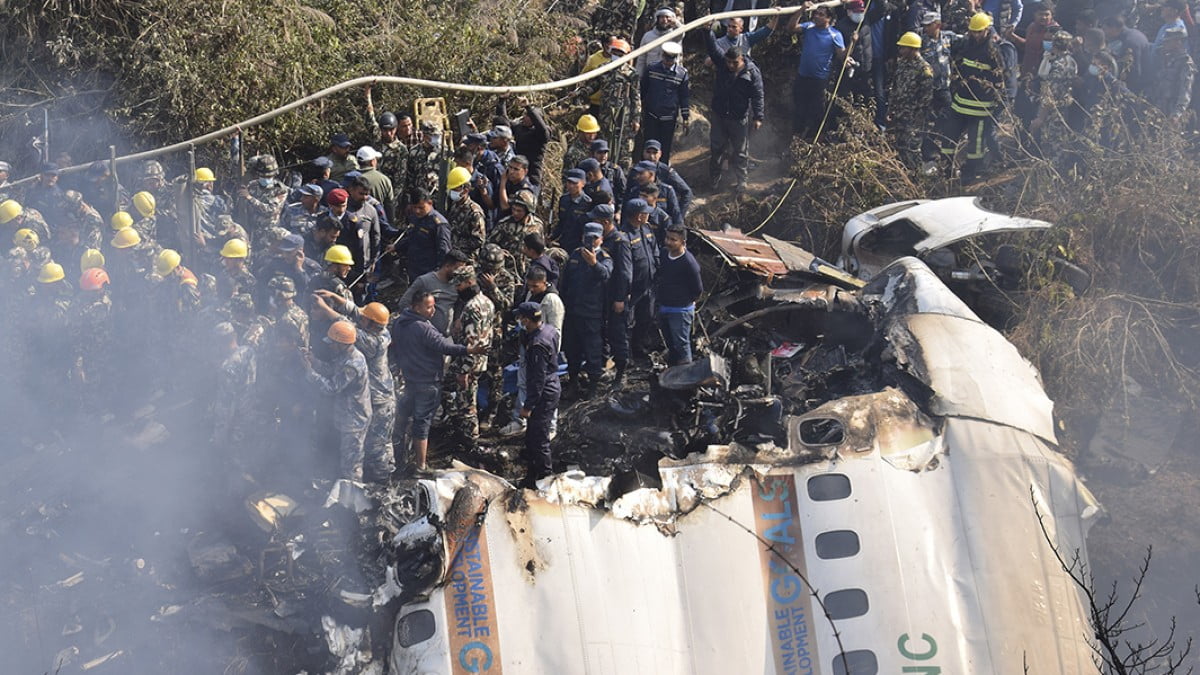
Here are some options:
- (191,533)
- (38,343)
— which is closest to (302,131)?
(38,343)

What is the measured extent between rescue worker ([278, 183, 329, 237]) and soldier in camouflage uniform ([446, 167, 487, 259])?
112 centimetres

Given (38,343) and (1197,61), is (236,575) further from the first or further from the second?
(1197,61)

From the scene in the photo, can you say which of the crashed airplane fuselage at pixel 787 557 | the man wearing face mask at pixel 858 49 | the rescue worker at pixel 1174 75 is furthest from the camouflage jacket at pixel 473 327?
the rescue worker at pixel 1174 75

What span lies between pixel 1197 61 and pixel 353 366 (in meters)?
10.2

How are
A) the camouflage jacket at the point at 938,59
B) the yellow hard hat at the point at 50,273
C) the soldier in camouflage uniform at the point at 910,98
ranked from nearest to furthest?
the yellow hard hat at the point at 50,273
the soldier in camouflage uniform at the point at 910,98
the camouflage jacket at the point at 938,59

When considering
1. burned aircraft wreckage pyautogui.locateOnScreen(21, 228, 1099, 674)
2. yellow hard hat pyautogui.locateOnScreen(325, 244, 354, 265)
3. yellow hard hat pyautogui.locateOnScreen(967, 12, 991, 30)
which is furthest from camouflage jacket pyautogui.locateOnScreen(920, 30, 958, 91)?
yellow hard hat pyautogui.locateOnScreen(325, 244, 354, 265)

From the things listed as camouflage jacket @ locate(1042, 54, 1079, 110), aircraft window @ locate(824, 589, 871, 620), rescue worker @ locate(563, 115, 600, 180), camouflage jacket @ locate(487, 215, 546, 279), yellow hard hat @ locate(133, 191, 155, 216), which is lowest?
aircraft window @ locate(824, 589, 871, 620)

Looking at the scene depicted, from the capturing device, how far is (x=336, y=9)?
13.2m

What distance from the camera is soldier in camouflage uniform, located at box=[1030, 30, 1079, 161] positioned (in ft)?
37.9

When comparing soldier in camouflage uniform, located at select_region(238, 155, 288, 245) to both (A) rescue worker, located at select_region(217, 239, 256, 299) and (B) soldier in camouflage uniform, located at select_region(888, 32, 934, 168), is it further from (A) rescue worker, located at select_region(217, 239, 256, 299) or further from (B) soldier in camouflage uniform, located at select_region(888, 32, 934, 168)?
(B) soldier in camouflage uniform, located at select_region(888, 32, 934, 168)

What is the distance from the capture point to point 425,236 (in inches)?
381

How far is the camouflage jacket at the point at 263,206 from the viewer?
10.1m

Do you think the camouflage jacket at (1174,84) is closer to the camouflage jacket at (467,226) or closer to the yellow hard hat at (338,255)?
the camouflage jacket at (467,226)

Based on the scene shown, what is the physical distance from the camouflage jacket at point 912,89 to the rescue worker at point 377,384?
6.56 metres
